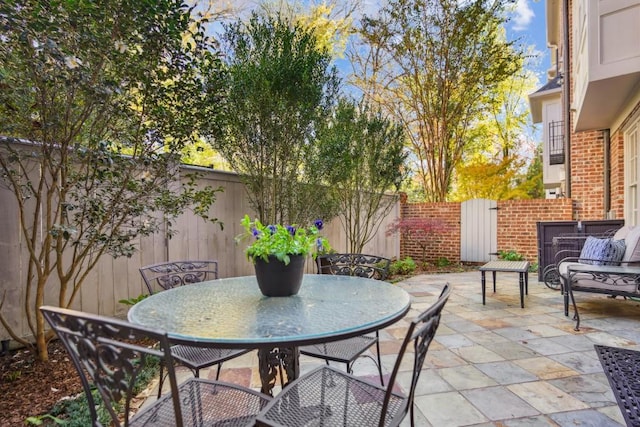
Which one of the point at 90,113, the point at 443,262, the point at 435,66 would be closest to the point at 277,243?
the point at 90,113

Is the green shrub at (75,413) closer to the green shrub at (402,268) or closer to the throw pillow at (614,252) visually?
the throw pillow at (614,252)

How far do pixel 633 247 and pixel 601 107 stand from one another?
2412 millimetres

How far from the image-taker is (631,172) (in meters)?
4.85

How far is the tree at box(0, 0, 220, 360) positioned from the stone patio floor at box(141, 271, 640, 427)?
3.97 feet

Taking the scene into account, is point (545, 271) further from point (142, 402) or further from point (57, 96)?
point (57, 96)

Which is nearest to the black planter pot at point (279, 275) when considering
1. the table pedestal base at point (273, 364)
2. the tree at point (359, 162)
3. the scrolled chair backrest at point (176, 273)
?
the table pedestal base at point (273, 364)

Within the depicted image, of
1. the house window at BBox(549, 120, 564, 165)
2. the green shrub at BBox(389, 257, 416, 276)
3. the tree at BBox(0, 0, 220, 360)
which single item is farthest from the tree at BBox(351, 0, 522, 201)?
the tree at BBox(0, 0, 220, 360)

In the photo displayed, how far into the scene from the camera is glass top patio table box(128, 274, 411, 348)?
3.70 feet

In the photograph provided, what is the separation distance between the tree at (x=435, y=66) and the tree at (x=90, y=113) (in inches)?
244

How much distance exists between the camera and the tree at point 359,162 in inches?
186

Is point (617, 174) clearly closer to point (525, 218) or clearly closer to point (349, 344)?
point (525, 218)

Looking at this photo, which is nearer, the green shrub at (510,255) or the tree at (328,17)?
the green shrub at (510,255)

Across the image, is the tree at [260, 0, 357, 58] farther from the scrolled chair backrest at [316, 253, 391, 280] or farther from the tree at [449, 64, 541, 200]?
the scrolled chair backrest at [316, 253, 391, 280]

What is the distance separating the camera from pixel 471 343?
2861 mm
